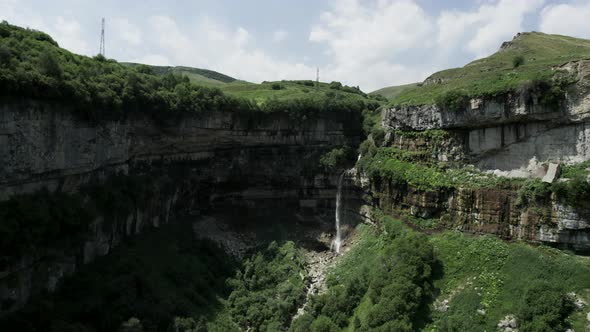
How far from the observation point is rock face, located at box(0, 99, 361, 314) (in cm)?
2611

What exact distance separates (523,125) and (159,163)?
109 ft

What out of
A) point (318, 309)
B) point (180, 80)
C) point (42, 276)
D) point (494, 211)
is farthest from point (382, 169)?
point (42, 276)

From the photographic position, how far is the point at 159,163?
43.3 metres

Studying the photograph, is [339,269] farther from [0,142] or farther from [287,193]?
[0,142]

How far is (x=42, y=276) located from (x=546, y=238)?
107 feet

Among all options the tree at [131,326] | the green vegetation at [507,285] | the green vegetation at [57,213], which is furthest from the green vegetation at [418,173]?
the tree at [131,326]

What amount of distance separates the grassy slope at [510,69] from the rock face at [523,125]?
1187mm

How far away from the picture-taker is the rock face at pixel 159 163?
26109mm

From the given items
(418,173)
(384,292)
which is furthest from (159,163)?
(384,292)

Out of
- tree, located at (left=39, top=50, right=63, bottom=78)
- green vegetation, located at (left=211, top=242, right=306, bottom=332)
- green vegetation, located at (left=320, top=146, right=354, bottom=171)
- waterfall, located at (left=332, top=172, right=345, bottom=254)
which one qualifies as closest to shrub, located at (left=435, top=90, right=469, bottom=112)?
green vegetation, located at (left=320, top=146, right=354, bottom=171)

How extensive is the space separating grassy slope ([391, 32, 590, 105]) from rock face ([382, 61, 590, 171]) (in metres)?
1.19

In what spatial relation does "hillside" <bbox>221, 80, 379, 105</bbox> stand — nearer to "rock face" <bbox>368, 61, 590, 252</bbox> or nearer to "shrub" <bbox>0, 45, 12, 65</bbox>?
"rock face" <bbox>368, 61, 590, 252</bbox>

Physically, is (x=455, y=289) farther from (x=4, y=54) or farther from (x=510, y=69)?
(x=4, y=54)

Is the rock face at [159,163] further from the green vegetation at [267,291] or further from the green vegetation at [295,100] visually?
the green vegetation at [267,291]
